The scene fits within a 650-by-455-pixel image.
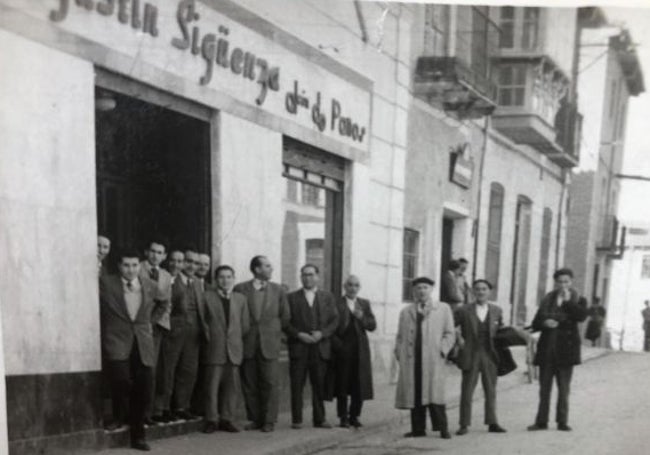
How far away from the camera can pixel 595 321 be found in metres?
3.42

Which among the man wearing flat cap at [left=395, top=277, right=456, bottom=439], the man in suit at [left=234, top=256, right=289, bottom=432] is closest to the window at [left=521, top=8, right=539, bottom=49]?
the man wearing flat cap at [left=395, top=277, right=456, bottom=439]

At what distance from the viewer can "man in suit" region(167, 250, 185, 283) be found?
3658mm

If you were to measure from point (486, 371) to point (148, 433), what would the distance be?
1.59m

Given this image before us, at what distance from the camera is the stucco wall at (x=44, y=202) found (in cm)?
288

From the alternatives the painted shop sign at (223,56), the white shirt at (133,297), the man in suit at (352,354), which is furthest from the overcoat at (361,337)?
the white shirt at (133,297)

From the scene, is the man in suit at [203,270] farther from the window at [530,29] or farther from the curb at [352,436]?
the window at [530,29]

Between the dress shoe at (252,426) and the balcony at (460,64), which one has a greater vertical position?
the balcony at (460,64)

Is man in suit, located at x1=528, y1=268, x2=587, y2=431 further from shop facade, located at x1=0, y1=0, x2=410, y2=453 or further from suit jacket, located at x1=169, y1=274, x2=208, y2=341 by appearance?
suit jacket, located at x1=169, y1=274, x2=208, y2=341

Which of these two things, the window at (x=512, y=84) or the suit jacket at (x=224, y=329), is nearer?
the window at (x=512, y=84)

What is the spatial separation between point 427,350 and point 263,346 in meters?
0.86

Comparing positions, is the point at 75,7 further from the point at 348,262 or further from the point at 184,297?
the point at 348,262

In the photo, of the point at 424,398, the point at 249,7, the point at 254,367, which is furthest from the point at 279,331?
the point at 249,7

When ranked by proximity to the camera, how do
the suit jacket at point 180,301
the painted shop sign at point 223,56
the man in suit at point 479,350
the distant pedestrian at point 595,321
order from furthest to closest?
1. the suit jacket at point 180,301
2. the man in suit at point 479,350
3. the distant pedestrian at point 595,321
4. the painted shop sign at point 223,56

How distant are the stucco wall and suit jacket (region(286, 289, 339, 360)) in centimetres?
129
